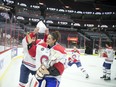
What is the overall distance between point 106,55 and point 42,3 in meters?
21.4

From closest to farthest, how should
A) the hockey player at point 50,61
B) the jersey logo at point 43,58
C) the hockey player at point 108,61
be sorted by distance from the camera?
the hockey player at point 50,61 → the jersey logo at point 43,58 → the hockey player at point 108,61

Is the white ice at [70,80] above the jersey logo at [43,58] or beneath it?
beneath

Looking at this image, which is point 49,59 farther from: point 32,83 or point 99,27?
point 99,27

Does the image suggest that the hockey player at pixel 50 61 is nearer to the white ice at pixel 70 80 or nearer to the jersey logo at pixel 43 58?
the jersey logo at pixel 43 58

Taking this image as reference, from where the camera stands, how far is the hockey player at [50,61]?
217 centimetres

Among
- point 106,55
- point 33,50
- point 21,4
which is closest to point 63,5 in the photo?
point 21,4

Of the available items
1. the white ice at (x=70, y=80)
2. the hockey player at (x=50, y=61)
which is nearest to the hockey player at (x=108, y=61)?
the white ice at (x=70, y=80)

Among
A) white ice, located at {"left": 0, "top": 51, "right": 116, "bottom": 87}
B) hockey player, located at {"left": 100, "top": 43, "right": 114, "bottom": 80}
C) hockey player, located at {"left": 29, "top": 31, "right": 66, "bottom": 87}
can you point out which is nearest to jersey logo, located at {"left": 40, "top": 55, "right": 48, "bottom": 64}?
hockey player, located at {"left": 29, "top": 31, "right": 66, "bottom": 87}

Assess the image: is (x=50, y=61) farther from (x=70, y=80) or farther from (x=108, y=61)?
(x=108, y=61)

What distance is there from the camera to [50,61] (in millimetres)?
2174

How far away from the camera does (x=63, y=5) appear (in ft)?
91.2

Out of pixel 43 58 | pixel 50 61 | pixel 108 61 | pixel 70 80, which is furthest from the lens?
pixel 108 61

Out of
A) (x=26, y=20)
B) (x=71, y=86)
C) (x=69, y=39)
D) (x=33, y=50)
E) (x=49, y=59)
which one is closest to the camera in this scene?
(x=49, y=59)

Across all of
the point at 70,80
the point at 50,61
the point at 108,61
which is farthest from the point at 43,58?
the point at 108,61
